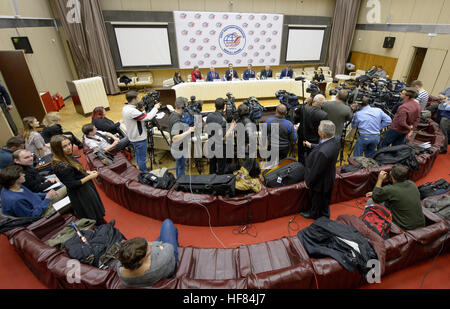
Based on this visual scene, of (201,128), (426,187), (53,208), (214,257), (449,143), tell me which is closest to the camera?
(214,257)

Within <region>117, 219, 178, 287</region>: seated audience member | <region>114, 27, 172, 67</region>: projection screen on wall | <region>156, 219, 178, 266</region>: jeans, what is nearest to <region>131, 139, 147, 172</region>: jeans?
<region>156, 219, 178, 266</region>: jeans

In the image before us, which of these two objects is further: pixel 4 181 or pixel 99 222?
pixel 99 222

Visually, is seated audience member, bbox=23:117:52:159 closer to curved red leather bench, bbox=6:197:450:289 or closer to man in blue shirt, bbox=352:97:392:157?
curved red leather bench, bbox=6:197:450:289

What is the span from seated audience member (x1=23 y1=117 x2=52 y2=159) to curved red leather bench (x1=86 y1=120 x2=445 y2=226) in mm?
1165

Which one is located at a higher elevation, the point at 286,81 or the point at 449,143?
the point at 286,81

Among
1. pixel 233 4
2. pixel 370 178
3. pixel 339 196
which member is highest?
pixel 233 4

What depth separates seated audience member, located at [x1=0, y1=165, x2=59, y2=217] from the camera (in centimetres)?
231

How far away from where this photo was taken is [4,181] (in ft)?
7.54

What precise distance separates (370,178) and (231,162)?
2125 millimetres

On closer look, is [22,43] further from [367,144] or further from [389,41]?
[389,41]

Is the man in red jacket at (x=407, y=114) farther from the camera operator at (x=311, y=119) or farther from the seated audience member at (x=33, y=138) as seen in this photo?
the seated audience member at (x=33, y=138)

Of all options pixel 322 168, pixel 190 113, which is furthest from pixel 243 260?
pixel 190 113
